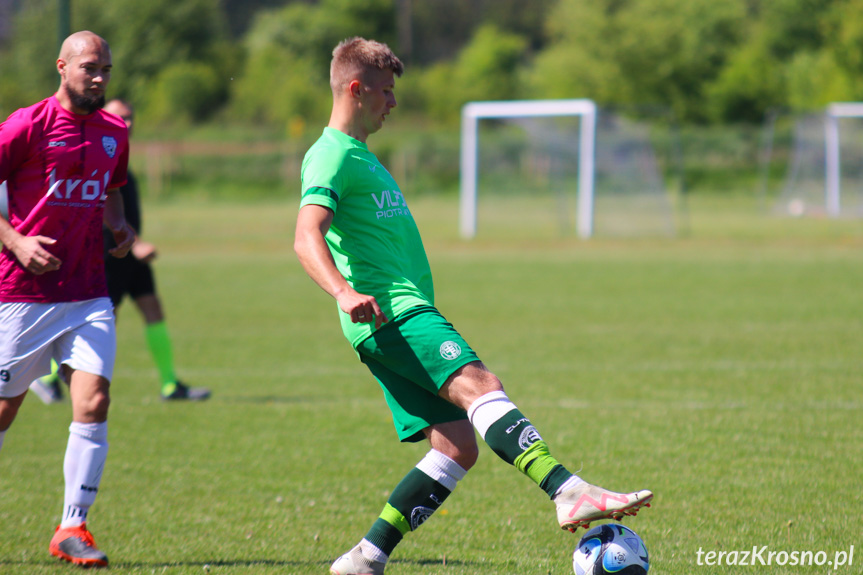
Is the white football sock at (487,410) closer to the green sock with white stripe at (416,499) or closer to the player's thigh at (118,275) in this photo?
the green sock with white stripe at (416,499)

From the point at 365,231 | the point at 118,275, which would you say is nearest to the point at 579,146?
the point at 118,275

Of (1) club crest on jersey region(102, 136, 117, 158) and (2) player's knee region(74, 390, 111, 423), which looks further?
(1) club crest on jersey region(102, 136, 117, 158)

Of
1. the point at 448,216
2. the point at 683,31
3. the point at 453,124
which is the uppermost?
the point at 683,31

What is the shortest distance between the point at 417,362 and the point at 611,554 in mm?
971

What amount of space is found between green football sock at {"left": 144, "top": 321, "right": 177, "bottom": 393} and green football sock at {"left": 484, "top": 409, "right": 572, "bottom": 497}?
5.23 meters

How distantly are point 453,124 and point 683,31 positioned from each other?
1359cm

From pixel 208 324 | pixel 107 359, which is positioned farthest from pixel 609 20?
pixel 107 359

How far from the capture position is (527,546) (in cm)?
437

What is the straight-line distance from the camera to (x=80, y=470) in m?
4.19

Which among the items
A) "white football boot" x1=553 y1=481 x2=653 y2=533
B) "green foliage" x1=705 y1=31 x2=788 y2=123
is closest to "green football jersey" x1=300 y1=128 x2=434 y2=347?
"white football boot" x1=553 y1=481 x2=653 y2=533

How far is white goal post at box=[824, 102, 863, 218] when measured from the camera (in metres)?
32.3

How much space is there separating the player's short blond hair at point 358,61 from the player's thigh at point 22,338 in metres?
1.60

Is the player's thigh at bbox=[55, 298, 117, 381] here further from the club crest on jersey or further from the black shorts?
the black shorts

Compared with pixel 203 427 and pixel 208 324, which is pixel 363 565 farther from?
pixel 208 324
